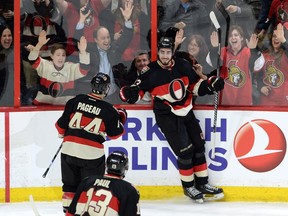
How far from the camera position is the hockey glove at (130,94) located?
619 centimetres

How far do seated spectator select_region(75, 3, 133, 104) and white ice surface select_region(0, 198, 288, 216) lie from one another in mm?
858

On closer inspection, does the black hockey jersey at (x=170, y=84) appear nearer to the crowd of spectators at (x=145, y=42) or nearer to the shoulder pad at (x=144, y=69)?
the shoulder pad at (x=144, y=69)

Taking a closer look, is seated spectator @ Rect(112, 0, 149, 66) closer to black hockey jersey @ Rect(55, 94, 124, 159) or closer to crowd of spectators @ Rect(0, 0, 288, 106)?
crowd of spectators @ Rect(0, 0, 288, 106)

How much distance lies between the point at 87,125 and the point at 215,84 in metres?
1.14

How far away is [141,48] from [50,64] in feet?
2.28

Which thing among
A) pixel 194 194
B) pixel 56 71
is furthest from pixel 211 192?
pixel 56 71

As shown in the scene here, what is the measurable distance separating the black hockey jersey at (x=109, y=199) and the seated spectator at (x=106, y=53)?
2179mm

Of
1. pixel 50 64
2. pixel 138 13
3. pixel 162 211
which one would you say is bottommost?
pixel 162 211

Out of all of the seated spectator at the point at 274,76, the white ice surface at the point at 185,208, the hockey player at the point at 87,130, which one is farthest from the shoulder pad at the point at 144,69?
the white ice surface at the point at 185,208

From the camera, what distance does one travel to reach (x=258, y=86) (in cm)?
647

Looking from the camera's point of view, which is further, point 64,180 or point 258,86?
point 258,86

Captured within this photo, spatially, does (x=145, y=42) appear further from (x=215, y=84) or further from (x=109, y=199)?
(x=109, y=199)

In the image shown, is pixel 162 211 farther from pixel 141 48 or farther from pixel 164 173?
pixel 141 48

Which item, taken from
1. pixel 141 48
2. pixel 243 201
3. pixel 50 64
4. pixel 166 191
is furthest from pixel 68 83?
pixel 243 201
